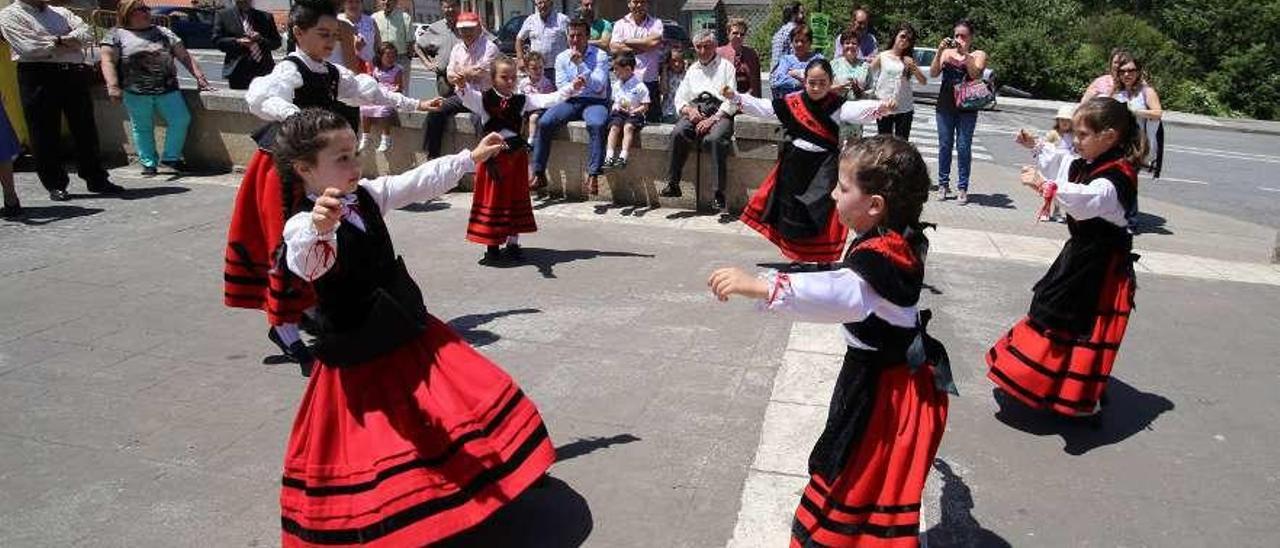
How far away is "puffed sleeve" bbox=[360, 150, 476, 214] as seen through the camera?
330 centimetres

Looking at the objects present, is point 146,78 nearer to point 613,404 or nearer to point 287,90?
point 287,90

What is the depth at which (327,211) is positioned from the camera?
259cm

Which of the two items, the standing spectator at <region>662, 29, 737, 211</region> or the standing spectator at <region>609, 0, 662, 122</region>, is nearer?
the standing spectator at <region>662, 29, 737, 211</region>

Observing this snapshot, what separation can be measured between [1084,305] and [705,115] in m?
4.93

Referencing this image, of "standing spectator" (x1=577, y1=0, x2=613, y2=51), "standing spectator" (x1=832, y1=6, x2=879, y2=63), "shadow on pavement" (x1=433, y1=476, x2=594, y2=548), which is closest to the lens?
"shadow on pavement" (x1=433, y1=476, x2=594, y2=548)

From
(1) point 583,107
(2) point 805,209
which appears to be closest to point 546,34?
(1) point 583,107

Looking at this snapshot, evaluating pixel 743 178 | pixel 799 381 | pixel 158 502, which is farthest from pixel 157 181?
pixel 799 381

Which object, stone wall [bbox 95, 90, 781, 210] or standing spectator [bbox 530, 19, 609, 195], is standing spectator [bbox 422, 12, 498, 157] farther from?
standing spectator [bbox 530, 19, 609, 195]

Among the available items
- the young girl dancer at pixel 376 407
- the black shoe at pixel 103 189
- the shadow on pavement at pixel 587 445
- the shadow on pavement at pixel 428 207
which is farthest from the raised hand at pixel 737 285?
the black shoe at pixel 103 189

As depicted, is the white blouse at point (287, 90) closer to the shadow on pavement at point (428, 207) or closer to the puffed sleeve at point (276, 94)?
the puffed sleeve at point (276, 94)

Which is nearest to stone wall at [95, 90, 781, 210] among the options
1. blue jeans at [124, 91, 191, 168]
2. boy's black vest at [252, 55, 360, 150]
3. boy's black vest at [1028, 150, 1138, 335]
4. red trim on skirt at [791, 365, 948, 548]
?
blue jeans at [124, 91, 191, 168]

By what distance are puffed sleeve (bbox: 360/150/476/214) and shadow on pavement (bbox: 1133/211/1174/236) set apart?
820 cm

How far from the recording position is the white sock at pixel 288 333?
15.6ft

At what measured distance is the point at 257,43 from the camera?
987cm
